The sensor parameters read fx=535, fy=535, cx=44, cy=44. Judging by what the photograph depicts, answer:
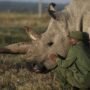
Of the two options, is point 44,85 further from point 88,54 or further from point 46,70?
point 88,54

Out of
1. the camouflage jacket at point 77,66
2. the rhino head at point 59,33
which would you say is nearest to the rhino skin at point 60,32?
the rhino head at point 59,33

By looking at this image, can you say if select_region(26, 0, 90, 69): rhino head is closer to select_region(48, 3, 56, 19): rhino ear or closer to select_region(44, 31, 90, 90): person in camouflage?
select_region(48, 3, 56, 19): rhino ear

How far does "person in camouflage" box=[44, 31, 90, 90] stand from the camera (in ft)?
33.4

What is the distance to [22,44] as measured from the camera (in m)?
11.2

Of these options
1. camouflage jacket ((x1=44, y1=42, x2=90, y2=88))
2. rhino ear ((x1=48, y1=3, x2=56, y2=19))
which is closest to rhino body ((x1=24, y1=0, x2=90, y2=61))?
rhino ear ((x1=48, y1=3, x2=56, y2=19))

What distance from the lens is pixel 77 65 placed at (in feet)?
33.7

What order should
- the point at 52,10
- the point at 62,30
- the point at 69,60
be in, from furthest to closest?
the point at 62,30
the point at 52,10
the point at 69,60

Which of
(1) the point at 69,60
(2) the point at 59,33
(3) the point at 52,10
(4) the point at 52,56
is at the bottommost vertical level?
(4) the point at 52,56

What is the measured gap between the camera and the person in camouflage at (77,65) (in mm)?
10188

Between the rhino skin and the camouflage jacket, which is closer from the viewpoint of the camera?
the camouflage jacket

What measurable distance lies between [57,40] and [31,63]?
0.78 meters

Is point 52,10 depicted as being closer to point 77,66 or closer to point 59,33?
point 59,33

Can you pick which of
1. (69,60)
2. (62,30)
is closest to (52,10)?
(62,30)

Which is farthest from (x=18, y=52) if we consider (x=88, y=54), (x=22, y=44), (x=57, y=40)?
(x=88, y=54)
